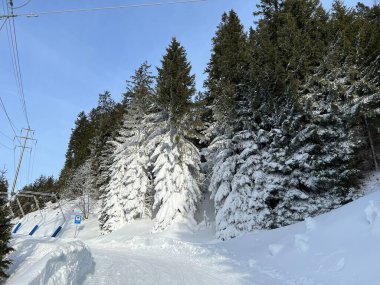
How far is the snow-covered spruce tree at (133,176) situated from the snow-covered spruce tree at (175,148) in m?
1.86

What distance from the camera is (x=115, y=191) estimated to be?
110ft

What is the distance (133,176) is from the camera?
107 ft

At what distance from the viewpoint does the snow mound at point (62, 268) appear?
7550 millimetres

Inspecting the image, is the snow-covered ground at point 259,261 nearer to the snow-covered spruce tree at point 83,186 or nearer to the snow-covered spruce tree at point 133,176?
the snow-covered spruce tree at point 133,176

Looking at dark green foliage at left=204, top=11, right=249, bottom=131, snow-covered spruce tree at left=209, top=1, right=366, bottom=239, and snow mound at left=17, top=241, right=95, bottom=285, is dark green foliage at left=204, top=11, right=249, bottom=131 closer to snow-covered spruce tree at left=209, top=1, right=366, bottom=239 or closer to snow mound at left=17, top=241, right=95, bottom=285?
snow-covered spruce tree at left=209, top=1, right=366, bottom=239

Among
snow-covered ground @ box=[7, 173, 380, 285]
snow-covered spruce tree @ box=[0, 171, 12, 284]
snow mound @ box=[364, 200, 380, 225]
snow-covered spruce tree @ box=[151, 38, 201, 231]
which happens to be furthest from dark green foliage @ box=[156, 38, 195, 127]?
snow mound @ box=[364, 200, 380, 225]

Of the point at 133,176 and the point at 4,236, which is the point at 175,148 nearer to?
the point at 133,176

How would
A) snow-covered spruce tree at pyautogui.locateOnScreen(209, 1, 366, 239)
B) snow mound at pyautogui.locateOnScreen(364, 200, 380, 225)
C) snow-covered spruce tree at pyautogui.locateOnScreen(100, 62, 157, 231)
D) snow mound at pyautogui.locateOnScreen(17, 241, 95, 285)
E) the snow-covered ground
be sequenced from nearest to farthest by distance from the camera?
snow mound at pyautogui.locateOnScreen(17, 241, 95, 285)
the snow-covered ground
snow mound at pyautogui.locateOnScreen(364, 200, 380, 225)
snow-covered spruce tree at pyautogui.locateOnScreen(209, 1, 366, 239)
snow-covered spruce tree at pyautogui.locateOnScreen(100, 62, 157, 231)

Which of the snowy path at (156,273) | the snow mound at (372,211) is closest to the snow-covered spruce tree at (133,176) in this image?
the snowy path at (156,273)

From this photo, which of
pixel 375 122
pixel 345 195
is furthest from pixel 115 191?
pixel 375 122

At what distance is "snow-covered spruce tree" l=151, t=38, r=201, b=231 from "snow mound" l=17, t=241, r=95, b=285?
14.5 metres

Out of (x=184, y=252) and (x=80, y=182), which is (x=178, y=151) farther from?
(x=80, y=182)

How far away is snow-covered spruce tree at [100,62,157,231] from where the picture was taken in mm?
32094

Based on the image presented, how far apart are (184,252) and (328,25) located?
19.2m
